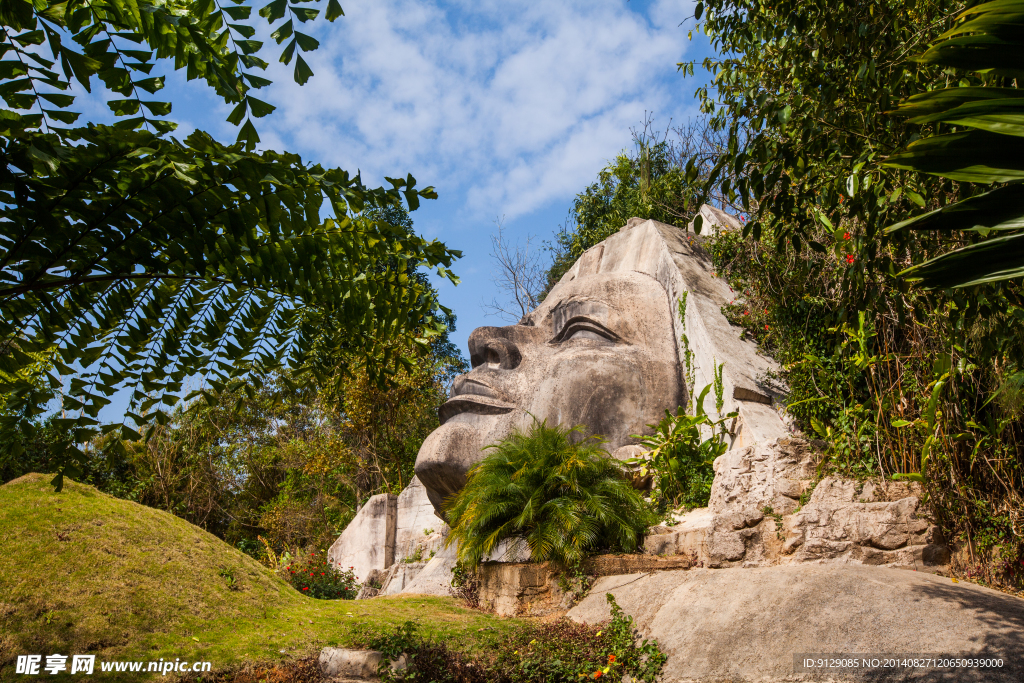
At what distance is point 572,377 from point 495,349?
1.23 meters

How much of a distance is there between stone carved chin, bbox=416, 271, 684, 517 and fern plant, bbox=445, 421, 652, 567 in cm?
125

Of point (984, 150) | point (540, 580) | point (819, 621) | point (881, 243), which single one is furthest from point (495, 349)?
point (984, 150)

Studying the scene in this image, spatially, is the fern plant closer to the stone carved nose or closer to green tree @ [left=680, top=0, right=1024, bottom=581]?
green tree @ [left=680, top=0, right=1024, bottom=581]

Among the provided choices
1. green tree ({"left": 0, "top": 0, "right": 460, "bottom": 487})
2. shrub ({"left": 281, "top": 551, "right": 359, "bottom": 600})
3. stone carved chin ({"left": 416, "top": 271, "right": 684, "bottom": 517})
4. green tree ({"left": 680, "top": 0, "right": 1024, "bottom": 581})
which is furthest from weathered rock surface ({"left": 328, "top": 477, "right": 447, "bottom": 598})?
green tree ({"left": 0, "top": 0, "right": 460, "bottom": 487})

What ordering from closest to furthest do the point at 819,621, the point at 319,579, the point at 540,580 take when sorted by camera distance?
the point at 819,621, the point at 540,580, the point at 319,579

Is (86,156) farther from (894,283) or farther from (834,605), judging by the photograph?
(834,605)

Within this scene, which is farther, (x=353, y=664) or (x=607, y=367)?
(x=607, y=367)

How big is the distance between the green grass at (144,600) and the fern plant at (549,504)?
25.8 inches

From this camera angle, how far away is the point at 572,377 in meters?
7.19

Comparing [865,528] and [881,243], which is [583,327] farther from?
[865,528]

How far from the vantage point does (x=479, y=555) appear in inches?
221

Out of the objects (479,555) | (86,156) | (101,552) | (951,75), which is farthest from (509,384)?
(86,156)

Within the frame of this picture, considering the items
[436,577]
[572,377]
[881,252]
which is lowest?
[436,577]

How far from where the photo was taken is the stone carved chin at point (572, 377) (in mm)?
7086
